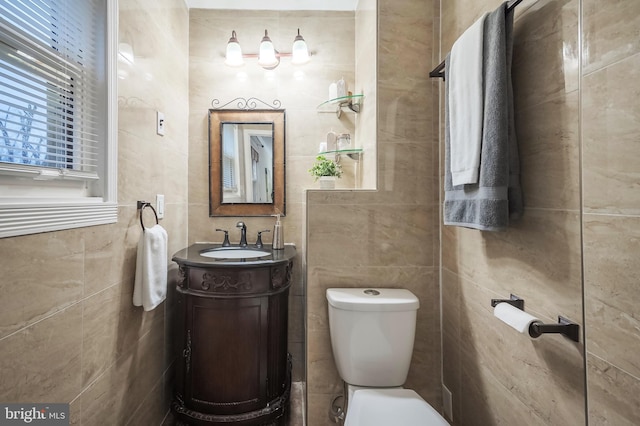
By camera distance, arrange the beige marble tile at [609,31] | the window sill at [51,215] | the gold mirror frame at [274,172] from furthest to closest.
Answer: the gold mirror frame at [274,172], the window sill at [51,215], the beige marble tile at [609,31]

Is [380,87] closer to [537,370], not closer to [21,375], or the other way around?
[537,370]

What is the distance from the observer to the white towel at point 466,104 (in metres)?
1.02

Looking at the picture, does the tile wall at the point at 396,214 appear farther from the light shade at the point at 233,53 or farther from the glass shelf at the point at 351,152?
the light shade at the point at 233,53

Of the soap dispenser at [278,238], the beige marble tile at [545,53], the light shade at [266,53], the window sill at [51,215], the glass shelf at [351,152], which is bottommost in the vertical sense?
the soap dispenser at [278,238]

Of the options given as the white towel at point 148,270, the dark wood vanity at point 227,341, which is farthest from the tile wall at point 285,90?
the white towel at point 148,270

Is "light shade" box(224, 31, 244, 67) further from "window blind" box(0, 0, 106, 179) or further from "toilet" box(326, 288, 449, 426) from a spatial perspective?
"toilet" box(326, 288, 449, 426)

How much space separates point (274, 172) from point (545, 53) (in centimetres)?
152

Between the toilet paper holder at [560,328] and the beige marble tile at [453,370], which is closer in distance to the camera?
the toilet paper holder at [560,328]

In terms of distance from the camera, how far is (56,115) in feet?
3.31

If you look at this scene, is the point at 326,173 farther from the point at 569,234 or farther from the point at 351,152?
the point at 569,234

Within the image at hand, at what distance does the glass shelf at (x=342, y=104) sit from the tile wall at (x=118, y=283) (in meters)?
0.93

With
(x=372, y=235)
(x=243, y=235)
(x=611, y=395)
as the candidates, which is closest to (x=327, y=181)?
(x=372, y=235)

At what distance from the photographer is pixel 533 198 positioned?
0.94m

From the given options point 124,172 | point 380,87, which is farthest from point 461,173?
point 124,172
